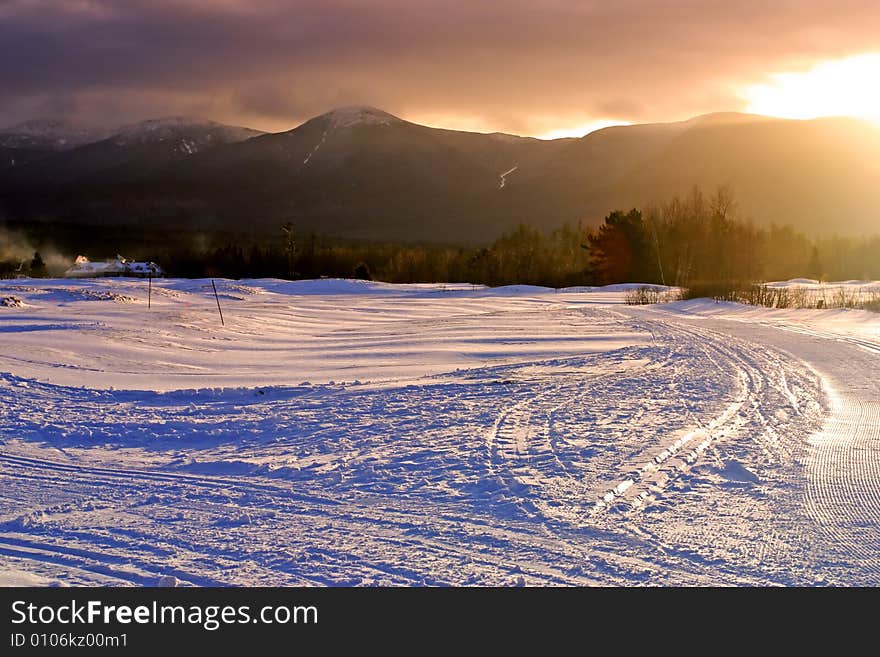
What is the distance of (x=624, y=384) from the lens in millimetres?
11602

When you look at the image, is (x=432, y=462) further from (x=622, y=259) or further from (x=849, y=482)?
(x=622, y=259)

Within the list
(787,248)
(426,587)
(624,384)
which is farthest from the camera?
(787,248)

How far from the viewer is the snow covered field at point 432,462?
199 inches

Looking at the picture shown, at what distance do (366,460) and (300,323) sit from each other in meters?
14.5

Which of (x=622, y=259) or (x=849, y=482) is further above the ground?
(x=622, y=259)

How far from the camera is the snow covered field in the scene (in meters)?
5.05

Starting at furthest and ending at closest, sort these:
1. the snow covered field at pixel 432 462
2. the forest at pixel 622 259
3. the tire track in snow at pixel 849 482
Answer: the forest at pixel 622 259, the tire track in snow at pixel 849 482, the snow covered field at pixel 432 462

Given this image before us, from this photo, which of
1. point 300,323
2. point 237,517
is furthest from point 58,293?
point 237,517

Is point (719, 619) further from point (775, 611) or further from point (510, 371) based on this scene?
point (510, 371)

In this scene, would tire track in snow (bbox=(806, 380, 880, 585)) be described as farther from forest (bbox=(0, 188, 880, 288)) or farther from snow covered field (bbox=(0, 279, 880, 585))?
forest (bbox=(0, 188, 880, 288))

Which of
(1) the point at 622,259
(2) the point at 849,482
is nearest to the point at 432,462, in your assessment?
(2) the point at 849,482

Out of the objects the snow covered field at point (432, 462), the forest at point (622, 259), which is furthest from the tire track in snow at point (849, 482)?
the forest at point (622, 259)

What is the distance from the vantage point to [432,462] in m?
7.40

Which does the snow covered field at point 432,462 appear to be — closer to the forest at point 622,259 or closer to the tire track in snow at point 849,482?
the tire track in snow at point 849,482
